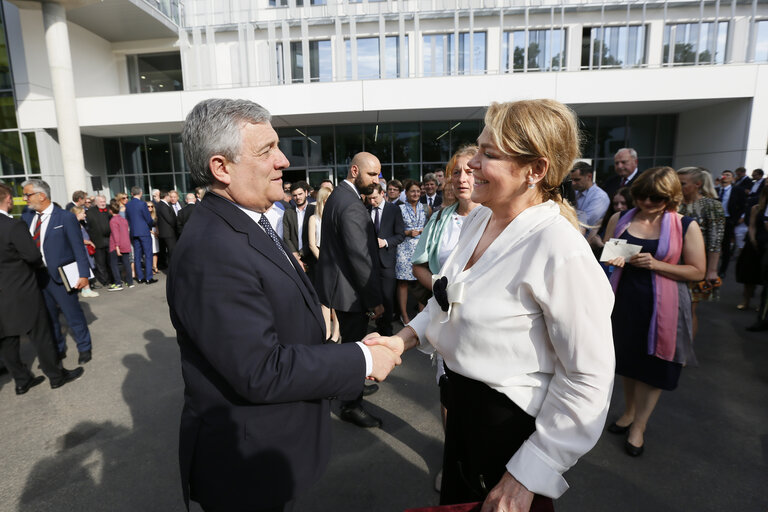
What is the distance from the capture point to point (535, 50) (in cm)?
1484

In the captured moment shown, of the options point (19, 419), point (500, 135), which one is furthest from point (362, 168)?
point (19, 419)

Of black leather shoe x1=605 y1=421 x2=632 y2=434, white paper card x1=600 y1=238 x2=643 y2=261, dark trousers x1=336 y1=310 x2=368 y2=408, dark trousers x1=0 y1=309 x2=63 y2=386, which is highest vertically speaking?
white paper card x1=600 y1=238 x2=643 y2=261

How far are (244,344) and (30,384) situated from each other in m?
4.52

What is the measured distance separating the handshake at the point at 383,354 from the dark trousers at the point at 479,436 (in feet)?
0.79

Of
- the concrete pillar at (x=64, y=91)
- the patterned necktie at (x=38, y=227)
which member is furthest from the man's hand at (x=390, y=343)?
the concrete pillar at (x=64, y=91)

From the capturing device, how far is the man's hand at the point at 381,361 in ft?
4.82

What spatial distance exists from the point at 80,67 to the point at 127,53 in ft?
7.96

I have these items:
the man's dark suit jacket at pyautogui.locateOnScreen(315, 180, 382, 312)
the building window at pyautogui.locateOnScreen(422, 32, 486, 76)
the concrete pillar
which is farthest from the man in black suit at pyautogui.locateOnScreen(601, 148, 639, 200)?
the concrete pillar

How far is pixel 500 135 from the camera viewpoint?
1332 millimetres

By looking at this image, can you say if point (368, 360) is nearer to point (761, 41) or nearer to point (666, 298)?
point (666, 298)

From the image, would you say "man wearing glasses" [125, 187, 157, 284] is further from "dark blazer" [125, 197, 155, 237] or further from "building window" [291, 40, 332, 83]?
"building window" [291, 40, 332, 83]

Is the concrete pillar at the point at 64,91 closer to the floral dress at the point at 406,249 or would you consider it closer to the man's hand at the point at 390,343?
the floral dress at the point at 406,249

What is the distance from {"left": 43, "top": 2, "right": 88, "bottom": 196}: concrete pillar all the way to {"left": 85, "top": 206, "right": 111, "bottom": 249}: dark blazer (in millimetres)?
6321

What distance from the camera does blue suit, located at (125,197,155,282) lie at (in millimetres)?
8812
